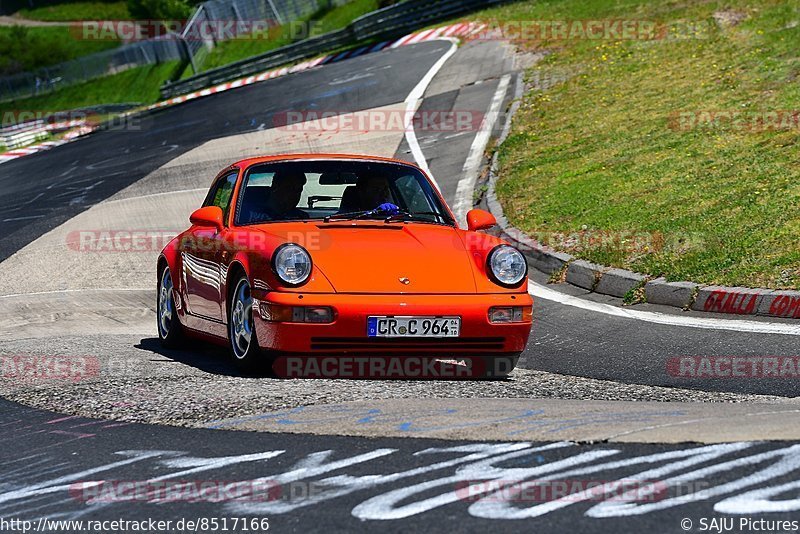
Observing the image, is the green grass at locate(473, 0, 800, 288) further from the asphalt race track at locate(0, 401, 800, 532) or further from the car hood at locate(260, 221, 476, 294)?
the asphalt race track at locate(0, 401, 800, 532)

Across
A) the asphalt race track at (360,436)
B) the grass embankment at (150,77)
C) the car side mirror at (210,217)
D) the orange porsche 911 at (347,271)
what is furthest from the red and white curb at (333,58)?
the car side mirror at (210,217)

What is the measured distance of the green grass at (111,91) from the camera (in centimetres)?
5284

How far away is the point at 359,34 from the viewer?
3769 centimetres

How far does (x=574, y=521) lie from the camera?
390cm

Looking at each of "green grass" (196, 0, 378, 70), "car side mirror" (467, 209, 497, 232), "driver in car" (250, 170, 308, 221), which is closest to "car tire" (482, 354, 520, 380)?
"car side mirror" (467, 209, 497, 232)

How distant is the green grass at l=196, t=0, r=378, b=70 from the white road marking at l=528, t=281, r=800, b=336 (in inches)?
1415

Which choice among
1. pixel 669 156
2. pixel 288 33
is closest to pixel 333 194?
pixel 669 156

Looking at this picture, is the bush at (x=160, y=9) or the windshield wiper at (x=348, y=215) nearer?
the windshield wiper at (x=348, y=215)

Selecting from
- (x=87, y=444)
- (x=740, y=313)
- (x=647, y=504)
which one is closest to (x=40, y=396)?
(x=87, y=444)

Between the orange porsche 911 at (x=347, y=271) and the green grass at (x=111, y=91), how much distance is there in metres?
43.1

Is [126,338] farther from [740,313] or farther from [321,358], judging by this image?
[740,313]

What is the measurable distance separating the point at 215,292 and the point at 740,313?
164 inches

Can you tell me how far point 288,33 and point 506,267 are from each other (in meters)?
40.8

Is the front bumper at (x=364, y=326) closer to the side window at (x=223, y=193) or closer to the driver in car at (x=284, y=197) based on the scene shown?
the driver in car at (x=284, y=197)
